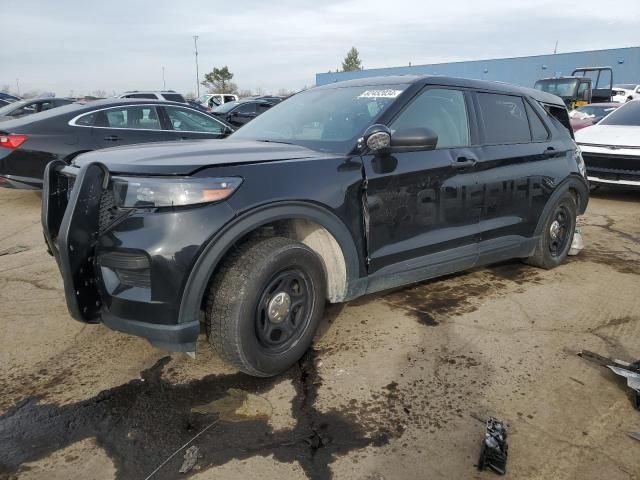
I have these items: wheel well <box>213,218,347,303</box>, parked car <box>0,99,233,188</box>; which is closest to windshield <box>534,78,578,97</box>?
parked car <box>0,99,233,188</box>

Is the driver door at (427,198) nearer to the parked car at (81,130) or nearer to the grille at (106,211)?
the grille at (106,211)

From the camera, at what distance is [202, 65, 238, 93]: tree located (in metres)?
56.1

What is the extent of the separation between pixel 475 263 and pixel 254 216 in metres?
2.04

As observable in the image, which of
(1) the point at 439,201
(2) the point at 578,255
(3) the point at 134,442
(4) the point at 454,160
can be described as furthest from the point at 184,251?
(2) the point at 578,255

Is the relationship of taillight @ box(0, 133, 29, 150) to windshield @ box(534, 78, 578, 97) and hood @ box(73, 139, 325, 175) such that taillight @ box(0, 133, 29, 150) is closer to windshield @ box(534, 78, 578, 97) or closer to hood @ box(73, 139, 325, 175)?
hood @ box(73, 139, 325, 175)

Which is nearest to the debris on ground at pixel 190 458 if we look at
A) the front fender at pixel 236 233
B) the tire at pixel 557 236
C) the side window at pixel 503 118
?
the front fender at pixel 236 233

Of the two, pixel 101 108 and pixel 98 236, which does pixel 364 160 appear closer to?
pixel 98 236

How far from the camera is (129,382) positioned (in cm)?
284

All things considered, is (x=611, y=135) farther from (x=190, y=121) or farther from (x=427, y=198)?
(x=190, y=121)

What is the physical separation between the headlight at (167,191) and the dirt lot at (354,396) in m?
1.03

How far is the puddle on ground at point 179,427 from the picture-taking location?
2.25 metres

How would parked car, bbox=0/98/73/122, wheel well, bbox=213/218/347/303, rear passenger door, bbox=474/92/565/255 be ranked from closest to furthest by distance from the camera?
wheel well, bbox=213/218/347/303, rear passenger door, bbox=474/92/565/255, parked car, bbox=0/98/73/122

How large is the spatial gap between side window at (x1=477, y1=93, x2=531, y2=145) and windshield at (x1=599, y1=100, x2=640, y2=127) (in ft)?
17.3

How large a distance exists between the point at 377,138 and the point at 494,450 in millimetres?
1735
